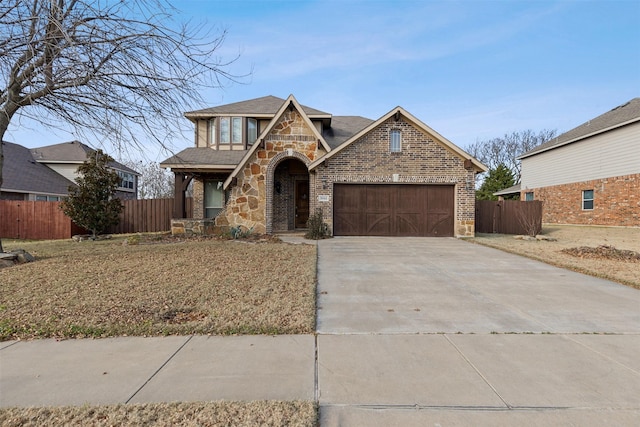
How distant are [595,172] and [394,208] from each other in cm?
1545

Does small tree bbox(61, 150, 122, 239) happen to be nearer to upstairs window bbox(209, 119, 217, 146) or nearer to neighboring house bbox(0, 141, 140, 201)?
upstairs window bbox(209, 119, 217, 146)

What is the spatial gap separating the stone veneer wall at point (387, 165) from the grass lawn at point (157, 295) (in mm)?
5655

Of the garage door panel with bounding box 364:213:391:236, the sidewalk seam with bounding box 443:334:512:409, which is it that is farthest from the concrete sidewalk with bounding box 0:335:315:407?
the garage door panel with bounding box 364:213:391:236

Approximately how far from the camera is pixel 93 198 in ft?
45.9

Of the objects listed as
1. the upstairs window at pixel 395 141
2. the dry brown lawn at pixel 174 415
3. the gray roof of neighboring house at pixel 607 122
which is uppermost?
the gray roof of neighboring house at pixel 607 122

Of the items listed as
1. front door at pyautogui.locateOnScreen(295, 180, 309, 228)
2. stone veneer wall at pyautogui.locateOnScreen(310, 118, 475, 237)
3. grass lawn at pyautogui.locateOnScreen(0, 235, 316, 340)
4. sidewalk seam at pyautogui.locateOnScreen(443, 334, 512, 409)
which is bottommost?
sidewalk seam at pyautogui.locateOnScreen(443, 334, 512, 409)

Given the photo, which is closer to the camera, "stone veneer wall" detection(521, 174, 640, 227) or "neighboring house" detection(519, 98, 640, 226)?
"stone veneer wall" detection(521, 174, 640, 227)

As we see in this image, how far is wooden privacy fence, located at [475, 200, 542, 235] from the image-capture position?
622 inches

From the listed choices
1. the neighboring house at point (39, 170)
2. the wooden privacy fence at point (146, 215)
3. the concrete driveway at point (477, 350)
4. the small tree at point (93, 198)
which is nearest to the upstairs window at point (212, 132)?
the wooden privacy fence at point (146, 215)

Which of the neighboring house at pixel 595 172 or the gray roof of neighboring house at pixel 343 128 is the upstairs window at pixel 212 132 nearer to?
the gray roof of neighboring house at pixel 343 128

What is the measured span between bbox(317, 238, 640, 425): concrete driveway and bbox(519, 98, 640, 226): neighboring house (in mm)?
16442

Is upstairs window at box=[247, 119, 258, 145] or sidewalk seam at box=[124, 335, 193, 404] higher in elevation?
upstairs window at box=[247, 119, 258, 145]

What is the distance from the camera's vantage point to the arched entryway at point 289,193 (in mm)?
16656

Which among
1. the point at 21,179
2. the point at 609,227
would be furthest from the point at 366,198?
the point at 21,179
